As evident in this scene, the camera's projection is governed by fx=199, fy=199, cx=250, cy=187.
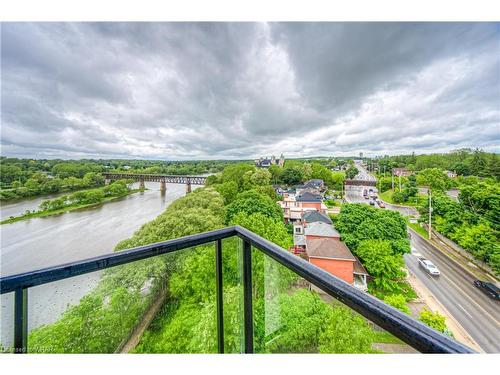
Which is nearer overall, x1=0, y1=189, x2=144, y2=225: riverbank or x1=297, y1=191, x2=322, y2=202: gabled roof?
x1=0, y1=189, x2=144, y2=225: riverbank

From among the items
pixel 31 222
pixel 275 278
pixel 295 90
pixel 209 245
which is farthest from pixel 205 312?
pixel 31 222

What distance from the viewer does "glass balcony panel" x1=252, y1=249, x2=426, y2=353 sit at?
0.46 m

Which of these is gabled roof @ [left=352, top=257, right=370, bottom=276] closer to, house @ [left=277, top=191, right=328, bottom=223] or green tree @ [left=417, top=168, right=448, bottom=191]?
house @ [left=277, top=191, right=328, bottom=223]

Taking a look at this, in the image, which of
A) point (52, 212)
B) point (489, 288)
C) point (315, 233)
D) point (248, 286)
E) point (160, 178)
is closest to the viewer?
point (248, 286)

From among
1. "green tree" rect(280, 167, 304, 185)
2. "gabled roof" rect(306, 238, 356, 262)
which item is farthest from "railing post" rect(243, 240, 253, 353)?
"green tree" rect(280, 167, 304, 185)

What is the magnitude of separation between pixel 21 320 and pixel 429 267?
1047cm

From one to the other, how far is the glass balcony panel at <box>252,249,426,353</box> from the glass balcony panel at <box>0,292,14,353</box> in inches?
28.7

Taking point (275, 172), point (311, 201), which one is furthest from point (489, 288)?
point (275, 172)

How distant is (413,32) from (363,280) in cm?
779

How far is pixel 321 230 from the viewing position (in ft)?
30.8

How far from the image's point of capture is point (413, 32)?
5434 mm

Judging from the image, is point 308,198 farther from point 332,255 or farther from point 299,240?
point 332,255

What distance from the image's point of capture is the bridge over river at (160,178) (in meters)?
13.0

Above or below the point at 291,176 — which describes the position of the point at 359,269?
below
